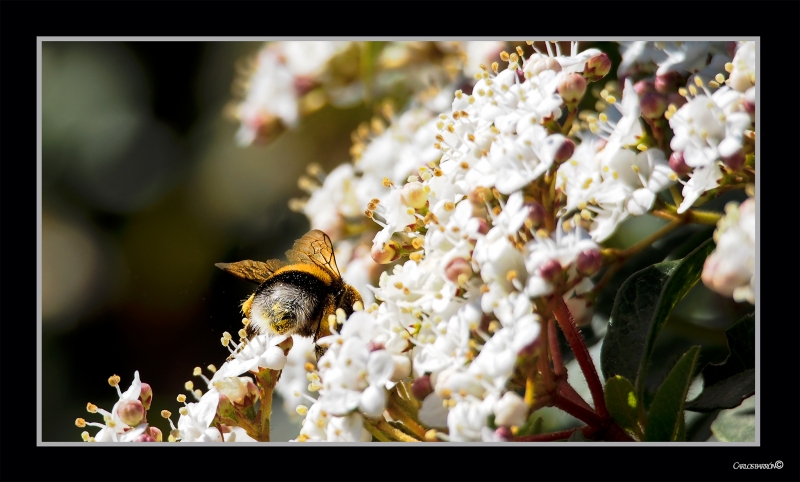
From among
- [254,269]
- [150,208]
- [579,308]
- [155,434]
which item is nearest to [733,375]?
[579,308]

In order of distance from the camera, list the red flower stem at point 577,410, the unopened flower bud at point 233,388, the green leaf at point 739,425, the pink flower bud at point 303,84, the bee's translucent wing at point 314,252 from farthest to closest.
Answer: the pink flower bud at point 303,84 < the bee's translucent wing at point 314,252 < the unopened flower bud at point 233,388 < the green leaf at point 739,425 < the red flower stem at point 577,410

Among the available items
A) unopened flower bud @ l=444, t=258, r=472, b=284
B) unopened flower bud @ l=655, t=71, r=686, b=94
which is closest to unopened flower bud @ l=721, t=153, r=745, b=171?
unopened flower bud @ l=655, t=71, r=686, b=94

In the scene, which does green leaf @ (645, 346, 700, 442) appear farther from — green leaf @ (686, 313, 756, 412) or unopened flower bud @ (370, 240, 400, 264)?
unopened flower bud @ (370, 240, 400, 264)

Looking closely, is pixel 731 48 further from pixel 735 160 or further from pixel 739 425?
pixel 739 425

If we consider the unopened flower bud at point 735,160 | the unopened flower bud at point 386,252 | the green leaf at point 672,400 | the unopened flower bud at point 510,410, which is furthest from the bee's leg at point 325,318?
the unopened flower bud at point 735,160

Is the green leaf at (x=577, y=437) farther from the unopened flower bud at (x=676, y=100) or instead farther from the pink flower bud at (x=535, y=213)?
the unopened flower bud at (x=676, y=100)
